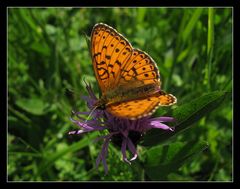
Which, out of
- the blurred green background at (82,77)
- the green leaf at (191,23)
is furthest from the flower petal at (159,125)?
the green leaf at (191,23)

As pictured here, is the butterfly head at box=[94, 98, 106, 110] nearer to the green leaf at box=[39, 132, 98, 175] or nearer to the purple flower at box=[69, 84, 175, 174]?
the purple flower at box=[69, 84, 175, 174]

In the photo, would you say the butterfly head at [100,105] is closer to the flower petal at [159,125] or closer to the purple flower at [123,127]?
the purple flower at [123,127]

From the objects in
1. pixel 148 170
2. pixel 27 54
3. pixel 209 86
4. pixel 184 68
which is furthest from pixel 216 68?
pixel 27 54

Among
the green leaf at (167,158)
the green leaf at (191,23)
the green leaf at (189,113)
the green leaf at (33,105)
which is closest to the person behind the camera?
the green leaf at (189,113)

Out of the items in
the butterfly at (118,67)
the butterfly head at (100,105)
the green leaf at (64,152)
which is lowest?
the green leaf at (64,152)

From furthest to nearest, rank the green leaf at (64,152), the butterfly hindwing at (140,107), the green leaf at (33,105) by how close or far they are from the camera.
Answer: the green leaf at (33,105) → the green leaf at (64,152) → the butterfly hindwing at (140,107)

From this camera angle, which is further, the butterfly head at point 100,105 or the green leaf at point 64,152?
the green leaf at point 64,152

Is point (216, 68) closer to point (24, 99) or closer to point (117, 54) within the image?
point (117, 54)
